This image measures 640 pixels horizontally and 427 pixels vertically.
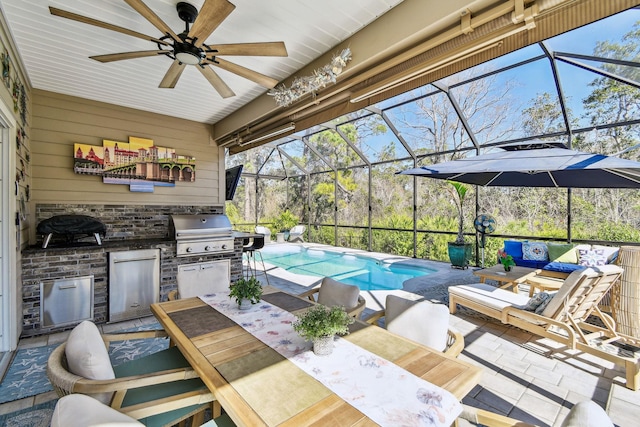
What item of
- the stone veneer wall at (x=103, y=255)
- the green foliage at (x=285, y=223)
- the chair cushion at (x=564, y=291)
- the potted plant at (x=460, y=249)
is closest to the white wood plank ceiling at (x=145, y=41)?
the stone veneer wall at (x=103, y=255)

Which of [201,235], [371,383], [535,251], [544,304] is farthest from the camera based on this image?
[535,251]

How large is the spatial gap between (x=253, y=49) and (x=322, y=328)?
82.2 inches

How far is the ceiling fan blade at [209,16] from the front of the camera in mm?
1812

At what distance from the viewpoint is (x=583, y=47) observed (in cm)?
479

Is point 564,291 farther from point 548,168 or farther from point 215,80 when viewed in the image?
point 215,80

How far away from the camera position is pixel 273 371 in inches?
51.6

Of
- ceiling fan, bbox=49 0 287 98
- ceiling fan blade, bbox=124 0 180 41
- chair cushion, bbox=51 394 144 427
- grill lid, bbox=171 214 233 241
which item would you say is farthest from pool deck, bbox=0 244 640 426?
ceiling fan blade, bbox=124 0 180 41

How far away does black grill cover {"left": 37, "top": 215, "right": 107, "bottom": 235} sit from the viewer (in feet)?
11.5

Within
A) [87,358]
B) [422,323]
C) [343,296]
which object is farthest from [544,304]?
[87,358]

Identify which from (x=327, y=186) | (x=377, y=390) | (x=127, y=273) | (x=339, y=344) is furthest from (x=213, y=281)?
(x=327, y=186)

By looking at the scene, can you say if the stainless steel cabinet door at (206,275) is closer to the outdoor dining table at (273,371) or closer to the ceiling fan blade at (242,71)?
the outdoor dining table at (273,371)

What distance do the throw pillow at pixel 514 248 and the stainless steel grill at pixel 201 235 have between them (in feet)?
17.9

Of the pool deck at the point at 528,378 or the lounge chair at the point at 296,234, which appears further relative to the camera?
the lounge chair at the point at 296,234

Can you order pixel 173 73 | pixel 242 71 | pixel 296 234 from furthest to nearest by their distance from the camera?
pixel 296 234 → pixel 173 73 → pixel 242 71
